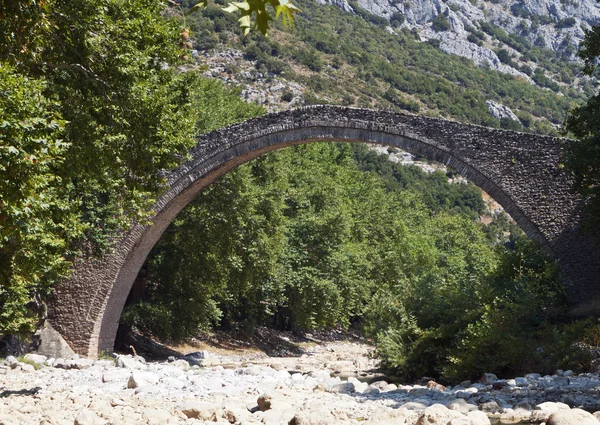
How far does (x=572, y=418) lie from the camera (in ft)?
24.2

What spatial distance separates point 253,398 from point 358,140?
725cm

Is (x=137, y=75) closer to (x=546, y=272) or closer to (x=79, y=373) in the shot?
(x=79, y=373)

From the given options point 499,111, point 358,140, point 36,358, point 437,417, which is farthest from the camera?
point 499,111

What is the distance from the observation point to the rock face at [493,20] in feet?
302

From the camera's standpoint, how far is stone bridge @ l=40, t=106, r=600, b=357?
14.8 meters

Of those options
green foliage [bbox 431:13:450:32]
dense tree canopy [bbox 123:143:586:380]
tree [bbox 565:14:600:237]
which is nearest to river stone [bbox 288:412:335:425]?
dense tree canopy [bbox 123:143:586:380]

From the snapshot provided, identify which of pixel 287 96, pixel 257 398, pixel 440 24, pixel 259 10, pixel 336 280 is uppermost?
pixel 440 24

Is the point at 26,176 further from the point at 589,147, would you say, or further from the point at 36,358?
the point at 589,147

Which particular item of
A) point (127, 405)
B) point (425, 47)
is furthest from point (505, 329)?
point (425, 47)

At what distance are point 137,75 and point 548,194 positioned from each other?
8.71 meters

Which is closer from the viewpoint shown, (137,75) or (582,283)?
(137,75)

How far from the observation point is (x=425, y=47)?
87250 millimetres

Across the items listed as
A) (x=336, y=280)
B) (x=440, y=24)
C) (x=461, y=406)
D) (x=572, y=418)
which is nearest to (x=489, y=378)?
(x=461, y=406)

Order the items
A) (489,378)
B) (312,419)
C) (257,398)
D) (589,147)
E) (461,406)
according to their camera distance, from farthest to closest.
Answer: (589,147)
(489,378)
(257,398)
(461,406)
(312,419)
